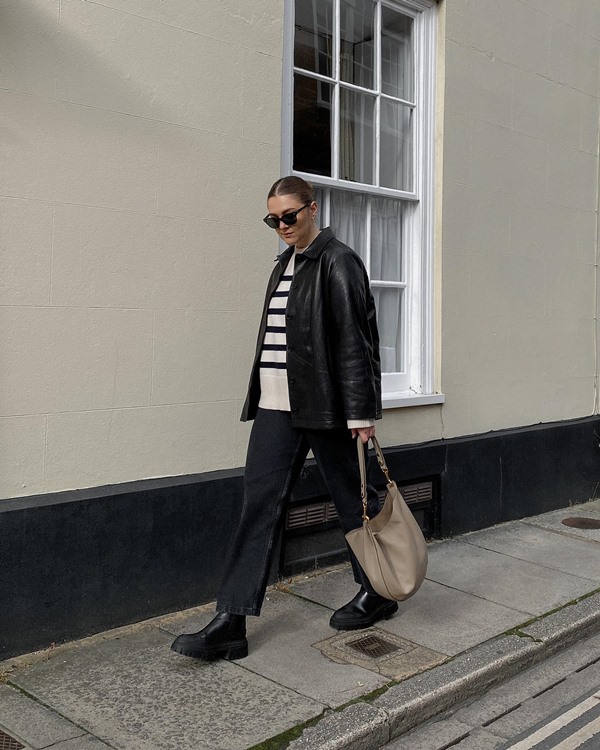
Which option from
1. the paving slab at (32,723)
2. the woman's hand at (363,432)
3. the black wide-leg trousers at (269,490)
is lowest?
the paving slab at (32,723)

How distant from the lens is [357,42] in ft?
19.5

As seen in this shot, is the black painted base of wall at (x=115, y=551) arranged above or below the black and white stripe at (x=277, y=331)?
below

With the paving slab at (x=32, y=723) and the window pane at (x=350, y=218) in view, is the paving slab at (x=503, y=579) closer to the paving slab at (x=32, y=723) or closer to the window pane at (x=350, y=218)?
the window pane at (x=350, y=218)

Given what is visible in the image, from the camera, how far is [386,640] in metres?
4.41

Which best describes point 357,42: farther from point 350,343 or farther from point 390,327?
point 350,343

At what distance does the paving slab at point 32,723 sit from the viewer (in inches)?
130

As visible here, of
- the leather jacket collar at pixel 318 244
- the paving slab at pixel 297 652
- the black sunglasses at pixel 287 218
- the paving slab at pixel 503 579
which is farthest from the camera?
the paving slab at pixel 503 579

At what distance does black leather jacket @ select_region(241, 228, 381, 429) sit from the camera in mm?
4012

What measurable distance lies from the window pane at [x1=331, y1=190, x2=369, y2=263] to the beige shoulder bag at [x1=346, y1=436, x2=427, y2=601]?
7.37 feet

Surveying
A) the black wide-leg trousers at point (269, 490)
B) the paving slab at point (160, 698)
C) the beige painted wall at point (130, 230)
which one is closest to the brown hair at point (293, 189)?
the beige painted wall at point (130, 230)

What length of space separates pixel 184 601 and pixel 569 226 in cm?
490

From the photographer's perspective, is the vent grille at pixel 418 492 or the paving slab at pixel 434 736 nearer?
the paving slab at pixel 434 736

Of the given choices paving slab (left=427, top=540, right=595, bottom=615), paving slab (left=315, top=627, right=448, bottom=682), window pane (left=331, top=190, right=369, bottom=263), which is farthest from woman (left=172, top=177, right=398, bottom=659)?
window pane (left=331, top=190, right=369, bottom=263)

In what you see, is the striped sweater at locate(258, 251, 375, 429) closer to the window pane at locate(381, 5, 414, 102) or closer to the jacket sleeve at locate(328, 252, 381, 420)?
the jacket sleeve at locate(328, 252, 381, 420)
